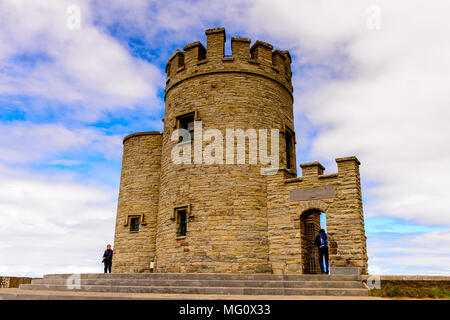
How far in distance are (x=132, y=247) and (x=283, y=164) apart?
289 inches

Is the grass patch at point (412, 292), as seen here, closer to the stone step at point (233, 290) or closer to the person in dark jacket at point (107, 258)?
the stone step at point (233, 290)

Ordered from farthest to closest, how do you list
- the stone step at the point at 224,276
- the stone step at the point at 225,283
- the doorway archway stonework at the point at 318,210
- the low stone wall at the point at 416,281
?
1. the doorway archway stonework at the point at 318,210
2. the stone step at the point at 224,276
3. the stone step at the point at 225,283
4. the low stone wall at the point at 416,281

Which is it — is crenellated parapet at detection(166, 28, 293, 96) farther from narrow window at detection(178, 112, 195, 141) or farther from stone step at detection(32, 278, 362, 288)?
stone step at detection(32, 278, 362, 288)

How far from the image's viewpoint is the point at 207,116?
1348cm

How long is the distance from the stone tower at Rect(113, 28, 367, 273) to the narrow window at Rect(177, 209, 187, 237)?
42 mm

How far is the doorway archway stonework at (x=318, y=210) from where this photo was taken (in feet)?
34.4

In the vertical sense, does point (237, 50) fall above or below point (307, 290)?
above

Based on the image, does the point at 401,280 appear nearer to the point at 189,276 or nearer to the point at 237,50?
the point at 189,276

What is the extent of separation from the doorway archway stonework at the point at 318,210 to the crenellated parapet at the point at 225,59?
14.7ft

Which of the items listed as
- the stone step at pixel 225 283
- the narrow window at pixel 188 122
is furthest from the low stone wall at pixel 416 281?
the narrow window at pixel 188 122

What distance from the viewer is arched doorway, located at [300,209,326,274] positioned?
454 inches
